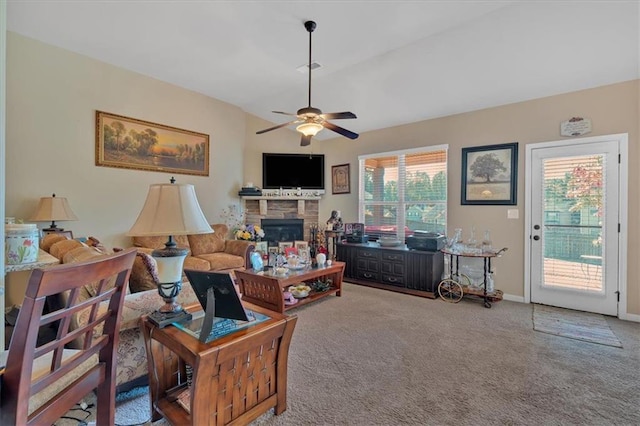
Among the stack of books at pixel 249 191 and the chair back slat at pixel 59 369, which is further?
the stack of books at pixel 249 191

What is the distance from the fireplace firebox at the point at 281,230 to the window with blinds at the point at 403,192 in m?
1.31

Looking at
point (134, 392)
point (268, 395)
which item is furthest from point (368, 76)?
point (134, 392)

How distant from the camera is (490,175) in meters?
4.21

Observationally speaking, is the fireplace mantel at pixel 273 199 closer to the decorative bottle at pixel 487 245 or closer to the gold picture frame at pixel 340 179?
the gold picture frame at pixel 340 179

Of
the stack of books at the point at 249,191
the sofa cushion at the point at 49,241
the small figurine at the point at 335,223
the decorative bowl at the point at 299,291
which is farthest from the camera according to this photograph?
the stack of books at the point at 249,191

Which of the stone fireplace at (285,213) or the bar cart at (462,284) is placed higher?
the stone fireplace at (285,213)

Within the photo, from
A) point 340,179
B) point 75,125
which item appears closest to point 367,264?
point 340,179

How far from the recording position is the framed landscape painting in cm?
406

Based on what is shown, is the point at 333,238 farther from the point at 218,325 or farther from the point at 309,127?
the point at 218,325

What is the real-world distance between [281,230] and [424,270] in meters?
2.94

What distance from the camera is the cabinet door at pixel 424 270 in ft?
13.7

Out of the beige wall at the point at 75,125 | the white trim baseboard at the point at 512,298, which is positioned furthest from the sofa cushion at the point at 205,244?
the white trim baseboard at the point at 512,298

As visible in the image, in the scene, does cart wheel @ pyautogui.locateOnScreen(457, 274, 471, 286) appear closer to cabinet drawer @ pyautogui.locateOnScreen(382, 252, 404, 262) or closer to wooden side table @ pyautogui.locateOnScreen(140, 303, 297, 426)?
cabinet drawer @ pyautogui.locateOnScreen(382, 252, 404, 262)

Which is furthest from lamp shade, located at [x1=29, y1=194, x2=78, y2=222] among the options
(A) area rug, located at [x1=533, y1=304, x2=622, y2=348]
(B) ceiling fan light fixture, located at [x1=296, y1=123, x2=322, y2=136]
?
(A) area rug, located at [x1=533, y1=304, x2=622, y2=348]
